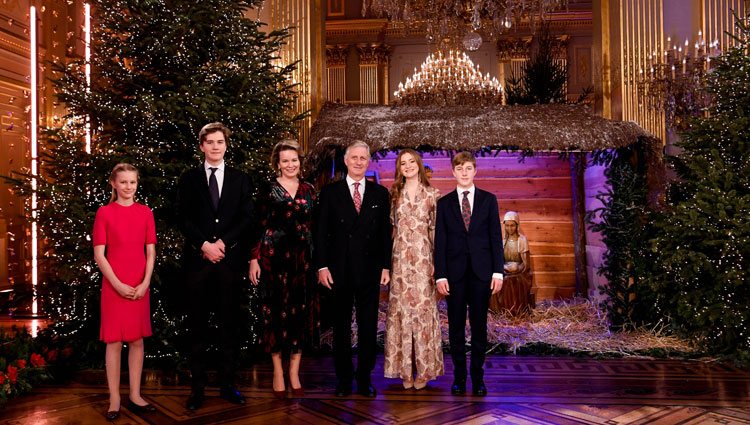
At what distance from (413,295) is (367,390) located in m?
0.68

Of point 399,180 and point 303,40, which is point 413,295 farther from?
point 303,40

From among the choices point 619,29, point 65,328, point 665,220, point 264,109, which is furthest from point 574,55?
point 65,328

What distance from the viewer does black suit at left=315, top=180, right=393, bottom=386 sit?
3734 millimetres

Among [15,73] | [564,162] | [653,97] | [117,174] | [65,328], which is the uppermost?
[15,73]

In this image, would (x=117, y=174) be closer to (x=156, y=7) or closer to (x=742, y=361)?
(x=156, y=7)

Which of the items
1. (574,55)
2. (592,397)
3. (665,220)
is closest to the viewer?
(592,397)

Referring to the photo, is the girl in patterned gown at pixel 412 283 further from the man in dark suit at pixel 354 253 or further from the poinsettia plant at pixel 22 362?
the poinsettia plant at pixel 22 362

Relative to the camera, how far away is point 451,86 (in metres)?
10.7

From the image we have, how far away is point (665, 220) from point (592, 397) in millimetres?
2008

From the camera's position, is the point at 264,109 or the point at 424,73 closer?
the point at 264,109

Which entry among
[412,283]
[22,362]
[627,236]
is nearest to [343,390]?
[412,283]

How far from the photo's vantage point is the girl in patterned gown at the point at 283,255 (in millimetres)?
3709

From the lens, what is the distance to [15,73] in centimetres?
822

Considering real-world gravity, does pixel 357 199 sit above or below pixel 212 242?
above
